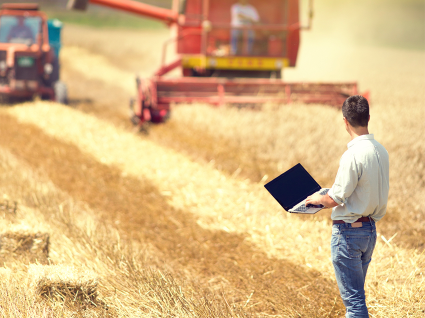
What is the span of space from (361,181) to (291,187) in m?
0.40

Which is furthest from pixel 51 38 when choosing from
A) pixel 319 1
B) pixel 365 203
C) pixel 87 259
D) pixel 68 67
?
pixel 319 1

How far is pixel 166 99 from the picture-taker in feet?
29.5

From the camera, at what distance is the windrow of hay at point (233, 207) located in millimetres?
A: 3572

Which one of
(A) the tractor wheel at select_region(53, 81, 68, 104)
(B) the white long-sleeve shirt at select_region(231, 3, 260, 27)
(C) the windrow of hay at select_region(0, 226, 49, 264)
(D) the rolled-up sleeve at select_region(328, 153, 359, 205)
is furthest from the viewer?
(A) the tractor wheel at select_region(53, 81, 68, 104)

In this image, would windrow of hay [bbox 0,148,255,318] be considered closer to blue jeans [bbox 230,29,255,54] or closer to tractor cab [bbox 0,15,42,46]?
blue jeans [bbox 230,29,255,54]

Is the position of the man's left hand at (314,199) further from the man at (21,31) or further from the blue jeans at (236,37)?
the man at (21,31)

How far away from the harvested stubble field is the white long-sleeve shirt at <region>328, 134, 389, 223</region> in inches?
42.1

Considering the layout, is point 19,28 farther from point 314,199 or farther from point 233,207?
point 314,199

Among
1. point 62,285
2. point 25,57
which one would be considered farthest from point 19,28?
point 62,285

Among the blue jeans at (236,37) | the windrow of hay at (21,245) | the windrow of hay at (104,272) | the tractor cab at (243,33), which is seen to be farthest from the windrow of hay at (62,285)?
the blue jeans at (236,37)

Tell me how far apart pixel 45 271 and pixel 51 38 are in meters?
11.2

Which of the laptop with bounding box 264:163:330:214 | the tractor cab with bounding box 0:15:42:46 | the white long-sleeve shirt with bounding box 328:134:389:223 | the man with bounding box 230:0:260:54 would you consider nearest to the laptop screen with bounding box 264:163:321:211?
the laptop with bounding box 264:163:330:214

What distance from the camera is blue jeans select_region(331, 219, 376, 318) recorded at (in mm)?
2562

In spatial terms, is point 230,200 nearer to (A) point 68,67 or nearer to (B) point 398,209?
(B) point 398,209
